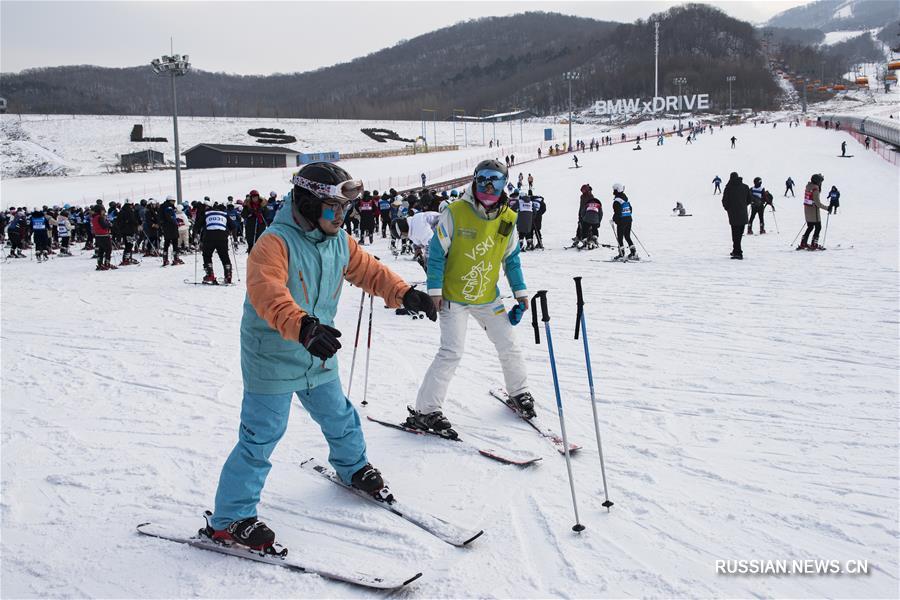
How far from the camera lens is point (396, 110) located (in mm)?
137750

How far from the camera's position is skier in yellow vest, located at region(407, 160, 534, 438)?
4020 mm

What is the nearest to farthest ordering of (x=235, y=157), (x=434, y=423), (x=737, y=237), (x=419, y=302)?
(x=419, y=302)
(x=434, y=423)
(x=737, y=237)
(x=235, y=157)

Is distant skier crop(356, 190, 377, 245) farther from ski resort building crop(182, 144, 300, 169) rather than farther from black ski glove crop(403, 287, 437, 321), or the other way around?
ski resort building crop(182, 144, 300, 169)

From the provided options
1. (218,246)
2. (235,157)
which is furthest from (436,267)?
(235,157)

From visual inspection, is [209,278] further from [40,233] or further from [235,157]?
[235,157]

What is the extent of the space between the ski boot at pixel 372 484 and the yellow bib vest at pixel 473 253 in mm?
1307

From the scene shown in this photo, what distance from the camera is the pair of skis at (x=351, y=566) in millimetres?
2654

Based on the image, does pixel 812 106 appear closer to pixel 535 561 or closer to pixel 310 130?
pixel 310 130

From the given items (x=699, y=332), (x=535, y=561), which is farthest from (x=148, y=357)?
(x=699, y=332)

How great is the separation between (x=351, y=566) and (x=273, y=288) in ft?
4.20

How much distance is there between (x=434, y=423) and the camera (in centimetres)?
420

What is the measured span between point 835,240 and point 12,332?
49.5ft

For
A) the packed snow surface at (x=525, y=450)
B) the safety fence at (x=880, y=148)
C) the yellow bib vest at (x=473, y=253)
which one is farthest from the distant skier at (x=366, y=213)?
the safety fence at (x=880, y=148)

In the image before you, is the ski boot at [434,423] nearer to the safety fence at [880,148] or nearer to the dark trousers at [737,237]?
the dark trousers at [737,237]
